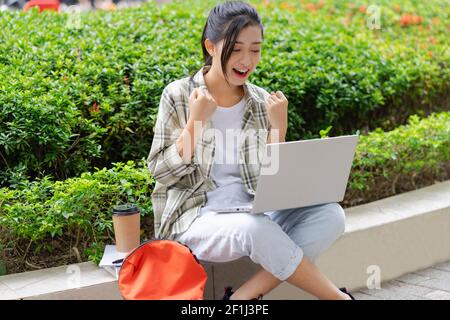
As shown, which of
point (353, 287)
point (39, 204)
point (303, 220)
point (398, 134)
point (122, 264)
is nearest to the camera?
point (122, 264)

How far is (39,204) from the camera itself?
386 centimetres

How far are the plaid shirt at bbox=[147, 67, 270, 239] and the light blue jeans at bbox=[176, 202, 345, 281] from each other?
0.09 m

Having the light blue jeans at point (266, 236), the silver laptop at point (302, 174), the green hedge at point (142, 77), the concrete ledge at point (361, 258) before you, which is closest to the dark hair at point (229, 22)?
the silver laptop at point (302, 174)

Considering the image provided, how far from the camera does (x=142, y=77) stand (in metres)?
5.00

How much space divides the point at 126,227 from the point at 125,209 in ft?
0.27

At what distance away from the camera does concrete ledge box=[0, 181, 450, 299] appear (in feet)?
11.9

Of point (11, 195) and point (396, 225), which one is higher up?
point (11, 195)

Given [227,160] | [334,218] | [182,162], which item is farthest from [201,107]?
[334,218]

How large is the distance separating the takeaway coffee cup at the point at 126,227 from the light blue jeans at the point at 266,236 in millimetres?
227

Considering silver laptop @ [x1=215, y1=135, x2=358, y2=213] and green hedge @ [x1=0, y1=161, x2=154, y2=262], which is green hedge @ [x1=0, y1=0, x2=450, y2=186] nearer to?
green hedge @ [x1=0, y1=161, x2=154, y2=262]

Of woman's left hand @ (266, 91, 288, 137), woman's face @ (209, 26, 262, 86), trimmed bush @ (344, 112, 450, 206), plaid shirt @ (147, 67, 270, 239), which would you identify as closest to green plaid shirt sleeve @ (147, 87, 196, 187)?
plaid shirt @ (147, 67, 270, 239)
